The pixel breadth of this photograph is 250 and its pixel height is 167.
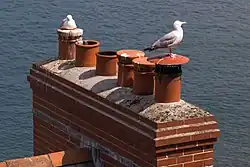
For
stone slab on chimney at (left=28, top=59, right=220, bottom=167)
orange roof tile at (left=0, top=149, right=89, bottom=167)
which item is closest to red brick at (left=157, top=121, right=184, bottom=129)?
stone slab on chimney at (left=28, top=59, right=220, bottom=167)

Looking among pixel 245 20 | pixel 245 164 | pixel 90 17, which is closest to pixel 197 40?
pixel 245 20

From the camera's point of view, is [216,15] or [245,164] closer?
[245,164]

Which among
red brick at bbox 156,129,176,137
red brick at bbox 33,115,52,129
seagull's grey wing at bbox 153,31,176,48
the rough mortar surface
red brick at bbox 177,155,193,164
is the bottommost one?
red brick at bbox 33,115,52,129

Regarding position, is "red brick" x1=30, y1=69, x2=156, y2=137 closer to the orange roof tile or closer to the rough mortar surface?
the rough mortar surface

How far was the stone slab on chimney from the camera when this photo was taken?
5.77m

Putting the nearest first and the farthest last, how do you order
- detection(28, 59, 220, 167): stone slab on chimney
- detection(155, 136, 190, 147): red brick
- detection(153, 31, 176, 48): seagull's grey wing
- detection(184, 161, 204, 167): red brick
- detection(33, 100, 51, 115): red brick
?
detection(155, 136, 190, 147): red brick < detection(28, 59, 220, 167): stone slab on chimney < detection(184, 161, 204, 167): red brick < detection(153, 31, 176, 48): seagull's grey wing < detection(33, 100, 51, 115): red brick

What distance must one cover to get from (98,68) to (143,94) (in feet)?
2.80

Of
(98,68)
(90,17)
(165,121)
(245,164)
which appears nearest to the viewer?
(165,121)

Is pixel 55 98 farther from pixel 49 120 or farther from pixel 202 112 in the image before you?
pixel 202 112

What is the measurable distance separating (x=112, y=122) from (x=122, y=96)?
0.28m

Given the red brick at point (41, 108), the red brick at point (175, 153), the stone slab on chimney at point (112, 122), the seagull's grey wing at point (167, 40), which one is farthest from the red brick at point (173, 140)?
the red brick at point (41, 108)

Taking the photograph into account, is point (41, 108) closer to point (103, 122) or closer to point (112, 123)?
point (103, 122)

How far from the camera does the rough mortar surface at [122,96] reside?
5.85 m

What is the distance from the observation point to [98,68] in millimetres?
6977
